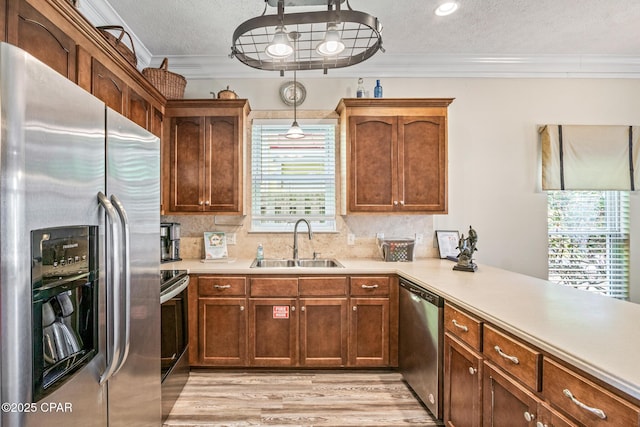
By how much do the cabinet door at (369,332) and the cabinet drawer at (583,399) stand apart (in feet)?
5.24

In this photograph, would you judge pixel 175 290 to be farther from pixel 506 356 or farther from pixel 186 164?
pixel 506 356

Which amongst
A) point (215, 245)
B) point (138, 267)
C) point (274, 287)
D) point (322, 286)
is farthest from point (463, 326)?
point (215, 245)

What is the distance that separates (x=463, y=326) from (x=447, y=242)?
166 centimetres

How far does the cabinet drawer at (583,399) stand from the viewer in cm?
94

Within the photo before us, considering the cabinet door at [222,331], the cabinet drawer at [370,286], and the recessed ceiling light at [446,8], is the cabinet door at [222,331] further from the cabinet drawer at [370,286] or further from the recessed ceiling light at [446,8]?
the recessed ceiling light at [446,8]

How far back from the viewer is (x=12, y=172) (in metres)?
0.81

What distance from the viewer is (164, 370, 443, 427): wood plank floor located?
2.20 meters

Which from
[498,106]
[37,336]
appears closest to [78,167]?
[37,336]

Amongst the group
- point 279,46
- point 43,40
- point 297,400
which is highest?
point 279,46

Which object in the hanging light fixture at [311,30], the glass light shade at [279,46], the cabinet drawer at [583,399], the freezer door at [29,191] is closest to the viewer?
the freezer door at [29,191]

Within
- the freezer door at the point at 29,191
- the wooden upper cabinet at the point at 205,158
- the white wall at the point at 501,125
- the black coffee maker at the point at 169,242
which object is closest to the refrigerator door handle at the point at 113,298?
the freezer door at the point at 29,191

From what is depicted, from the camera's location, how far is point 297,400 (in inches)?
95.5

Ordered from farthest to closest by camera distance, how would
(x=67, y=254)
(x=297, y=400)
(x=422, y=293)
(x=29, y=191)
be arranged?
(x=297, y=400)
(x=422, y=293)
(x=67, y=254)
(x=29, y=191)

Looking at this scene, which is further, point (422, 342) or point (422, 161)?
point (422, 161)
